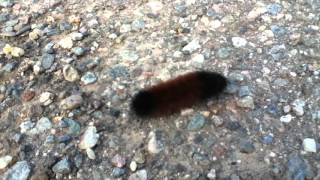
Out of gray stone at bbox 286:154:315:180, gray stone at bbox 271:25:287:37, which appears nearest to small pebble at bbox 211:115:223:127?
gray stone at bbox 286:154:315:180

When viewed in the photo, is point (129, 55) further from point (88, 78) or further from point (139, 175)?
point (139, 175)

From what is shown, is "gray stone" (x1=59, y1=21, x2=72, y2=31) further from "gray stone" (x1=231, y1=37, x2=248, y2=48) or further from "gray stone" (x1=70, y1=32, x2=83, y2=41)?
"gray stone" (x1=231, y1=37, x2=248, y2=48)

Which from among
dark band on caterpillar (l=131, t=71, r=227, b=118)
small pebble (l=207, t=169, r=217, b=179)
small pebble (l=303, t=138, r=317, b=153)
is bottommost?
small pebble (l=207, t=169, r=217, b=179)

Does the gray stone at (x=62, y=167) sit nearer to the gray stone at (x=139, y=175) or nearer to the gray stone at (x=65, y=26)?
the gray stone at (x=139, y=175)

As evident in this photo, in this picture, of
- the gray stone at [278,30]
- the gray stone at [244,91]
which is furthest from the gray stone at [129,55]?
the gray stone at [278,30]

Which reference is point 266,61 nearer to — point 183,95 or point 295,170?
point 183,95

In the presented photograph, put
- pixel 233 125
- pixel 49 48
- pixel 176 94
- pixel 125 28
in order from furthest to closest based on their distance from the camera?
pixel 125 28
pixel 49 48
pixel 176 94
pixel 233 125

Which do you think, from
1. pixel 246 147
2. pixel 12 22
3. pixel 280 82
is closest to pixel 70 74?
pixel 12 22
